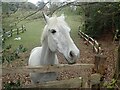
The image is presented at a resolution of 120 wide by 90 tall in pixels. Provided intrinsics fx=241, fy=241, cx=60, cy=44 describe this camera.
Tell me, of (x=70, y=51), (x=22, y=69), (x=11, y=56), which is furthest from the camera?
(x=11, y=56)

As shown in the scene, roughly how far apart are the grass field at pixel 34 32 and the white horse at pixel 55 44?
192mm

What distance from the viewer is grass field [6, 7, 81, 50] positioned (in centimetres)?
184

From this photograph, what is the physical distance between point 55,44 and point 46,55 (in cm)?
17

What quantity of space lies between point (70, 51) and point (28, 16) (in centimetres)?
53

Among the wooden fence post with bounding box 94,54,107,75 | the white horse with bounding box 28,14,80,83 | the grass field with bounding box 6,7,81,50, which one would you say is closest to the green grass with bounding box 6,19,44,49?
the grass field with bounding box 6,7,81,50

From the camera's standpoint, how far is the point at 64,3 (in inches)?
75.3

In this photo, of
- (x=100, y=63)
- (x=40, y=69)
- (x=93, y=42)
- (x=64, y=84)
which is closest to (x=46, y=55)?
(x=40, y=69)

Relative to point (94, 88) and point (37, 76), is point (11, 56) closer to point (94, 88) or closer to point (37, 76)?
point (37, 76)

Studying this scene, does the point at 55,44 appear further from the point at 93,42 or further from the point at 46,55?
the point at 93,42

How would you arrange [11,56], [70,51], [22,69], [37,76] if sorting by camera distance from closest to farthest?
1. [70,51]
2. [22,69]
3. [37,76]
4. [11,56]

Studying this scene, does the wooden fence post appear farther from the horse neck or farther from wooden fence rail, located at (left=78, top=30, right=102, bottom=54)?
the horse neck

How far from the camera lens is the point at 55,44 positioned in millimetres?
1542

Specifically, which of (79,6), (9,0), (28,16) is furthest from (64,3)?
(9,0)

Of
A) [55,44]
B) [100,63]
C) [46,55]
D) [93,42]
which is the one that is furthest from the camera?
[93,42]
